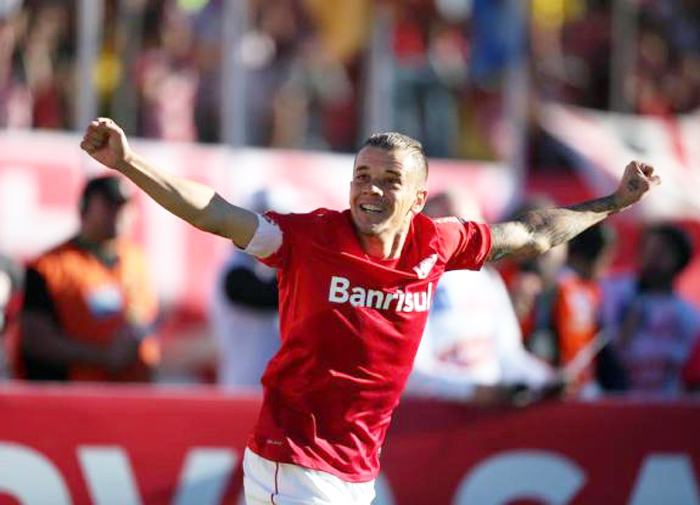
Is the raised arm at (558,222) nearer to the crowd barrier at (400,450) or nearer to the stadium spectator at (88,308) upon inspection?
the crowd barrier at (400,450)

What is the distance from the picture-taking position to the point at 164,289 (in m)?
11.2

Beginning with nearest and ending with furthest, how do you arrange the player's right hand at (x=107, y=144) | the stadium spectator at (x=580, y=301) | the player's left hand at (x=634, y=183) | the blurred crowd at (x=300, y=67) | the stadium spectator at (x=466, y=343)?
the player's right hand at (x=107, y=144)
the player's left hand at (x=634, y=183)
the stadium spectator at (x=466, y=343)
the stadium spectator at (x=580, y=301)
the blurred crowd at (x=300, y=67)

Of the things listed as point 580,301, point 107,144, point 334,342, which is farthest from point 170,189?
point 580,301

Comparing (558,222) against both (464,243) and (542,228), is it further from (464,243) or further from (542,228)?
(464,243)

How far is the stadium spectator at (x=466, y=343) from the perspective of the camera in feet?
24.8

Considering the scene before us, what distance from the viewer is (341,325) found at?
5281 mm

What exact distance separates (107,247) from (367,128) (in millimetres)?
4900

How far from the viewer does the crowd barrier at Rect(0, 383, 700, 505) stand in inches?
290

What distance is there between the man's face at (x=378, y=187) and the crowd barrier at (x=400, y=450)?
2533 millimetres

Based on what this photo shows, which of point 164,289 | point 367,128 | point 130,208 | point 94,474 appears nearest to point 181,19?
point 367,128

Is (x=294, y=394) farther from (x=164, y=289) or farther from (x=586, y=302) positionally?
(x=164, y=289)

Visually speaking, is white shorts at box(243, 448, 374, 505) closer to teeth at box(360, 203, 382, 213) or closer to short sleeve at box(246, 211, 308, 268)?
short sleeve at box(246, 211, 308, 268)

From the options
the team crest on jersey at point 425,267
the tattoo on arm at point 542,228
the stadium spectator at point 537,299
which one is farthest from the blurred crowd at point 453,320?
the team crest on jersey at point 425,267

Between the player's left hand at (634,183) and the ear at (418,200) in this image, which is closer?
the ear at (418,200)
